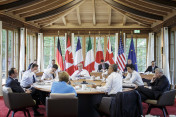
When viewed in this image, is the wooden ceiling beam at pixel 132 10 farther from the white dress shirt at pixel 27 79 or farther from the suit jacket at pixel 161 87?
the white dress shirt at pixel 27 79

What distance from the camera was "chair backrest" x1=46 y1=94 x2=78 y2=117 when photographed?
394cm

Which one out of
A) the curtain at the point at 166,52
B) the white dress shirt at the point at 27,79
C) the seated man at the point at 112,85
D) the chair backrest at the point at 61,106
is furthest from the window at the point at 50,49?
the chair backrest at the point at 61,106

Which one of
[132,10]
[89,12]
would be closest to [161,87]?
[132,10]

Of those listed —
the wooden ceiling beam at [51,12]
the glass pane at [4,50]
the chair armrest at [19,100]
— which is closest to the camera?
the chair armrest at [19,100]

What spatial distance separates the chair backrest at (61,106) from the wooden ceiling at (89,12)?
4.58 m

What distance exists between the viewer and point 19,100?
4.62 metres

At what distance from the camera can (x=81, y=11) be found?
11.0 meters

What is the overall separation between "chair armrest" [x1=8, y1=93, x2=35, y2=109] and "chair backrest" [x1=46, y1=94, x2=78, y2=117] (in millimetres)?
947

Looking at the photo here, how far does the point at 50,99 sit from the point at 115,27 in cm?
870

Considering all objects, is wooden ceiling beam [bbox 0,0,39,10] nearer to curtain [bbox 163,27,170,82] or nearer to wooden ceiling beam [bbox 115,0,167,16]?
wooden ceiling beam [bbox 115,0,167,16]

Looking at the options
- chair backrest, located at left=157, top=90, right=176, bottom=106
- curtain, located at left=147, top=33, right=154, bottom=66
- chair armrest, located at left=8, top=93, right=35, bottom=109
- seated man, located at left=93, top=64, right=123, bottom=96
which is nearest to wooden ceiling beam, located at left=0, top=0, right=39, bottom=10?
chair armrest, located at left=8, top=93, right=35, bottom=109

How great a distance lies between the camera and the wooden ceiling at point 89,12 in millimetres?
A: 7852

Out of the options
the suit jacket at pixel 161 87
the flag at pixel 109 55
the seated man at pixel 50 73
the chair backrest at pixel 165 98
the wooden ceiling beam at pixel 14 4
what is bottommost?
the chair backrest at pixel 165 98

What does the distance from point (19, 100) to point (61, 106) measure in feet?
3.78
